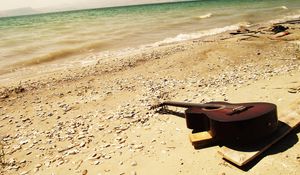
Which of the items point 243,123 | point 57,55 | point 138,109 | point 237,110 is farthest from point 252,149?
point 57,55

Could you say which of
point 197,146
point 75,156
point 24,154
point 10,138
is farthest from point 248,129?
point 10,138

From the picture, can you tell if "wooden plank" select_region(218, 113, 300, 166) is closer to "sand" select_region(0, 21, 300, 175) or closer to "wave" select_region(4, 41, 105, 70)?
"sand" select_region(0, 21, 300, 175)

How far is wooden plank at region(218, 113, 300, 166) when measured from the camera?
4820 mm

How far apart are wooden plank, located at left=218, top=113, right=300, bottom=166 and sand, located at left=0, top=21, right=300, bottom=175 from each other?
0.14 metres

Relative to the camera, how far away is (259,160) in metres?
4.90

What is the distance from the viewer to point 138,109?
8.60m

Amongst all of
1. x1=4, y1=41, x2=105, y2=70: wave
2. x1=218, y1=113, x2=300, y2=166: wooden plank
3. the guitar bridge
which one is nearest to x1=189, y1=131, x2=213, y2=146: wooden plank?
x1=218, y1=113, x2=300, y2=166: wooden plank

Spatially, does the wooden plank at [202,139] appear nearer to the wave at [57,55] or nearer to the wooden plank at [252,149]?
the wooden plank at [252,149]

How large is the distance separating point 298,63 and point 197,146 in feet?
24.6

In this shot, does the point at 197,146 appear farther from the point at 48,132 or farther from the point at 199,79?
the point at 199,79

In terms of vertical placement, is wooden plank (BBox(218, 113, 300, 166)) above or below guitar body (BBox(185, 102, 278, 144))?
below

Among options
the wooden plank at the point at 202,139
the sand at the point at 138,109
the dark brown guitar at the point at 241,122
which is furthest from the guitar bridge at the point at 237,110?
the sand at the point at 138,109

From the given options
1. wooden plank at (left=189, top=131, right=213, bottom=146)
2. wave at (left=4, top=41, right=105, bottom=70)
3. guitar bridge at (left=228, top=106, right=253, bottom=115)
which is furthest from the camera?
wave at (left=4, top=41, right=105, bottom=70)

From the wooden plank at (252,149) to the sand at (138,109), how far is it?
0.46ft
